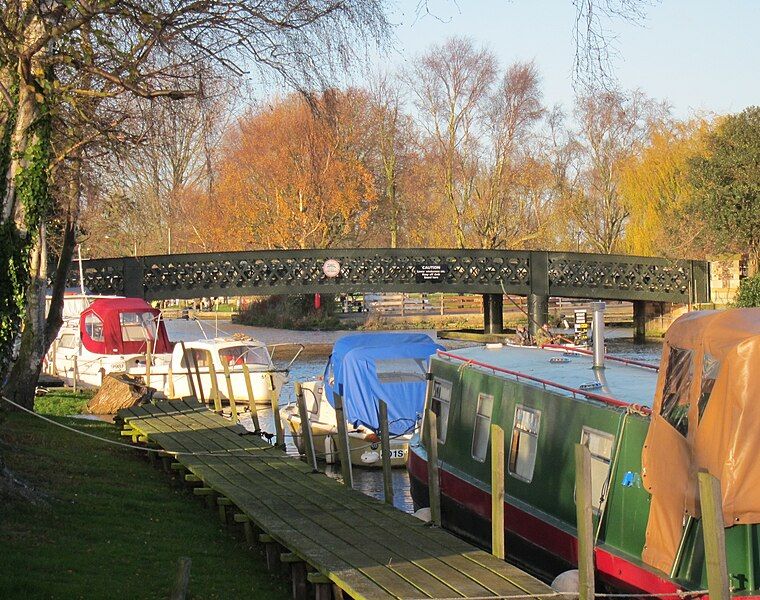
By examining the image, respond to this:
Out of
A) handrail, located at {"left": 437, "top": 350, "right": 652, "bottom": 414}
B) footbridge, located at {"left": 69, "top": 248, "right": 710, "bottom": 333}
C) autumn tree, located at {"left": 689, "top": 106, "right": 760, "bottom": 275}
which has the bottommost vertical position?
handrail, located at {"left": 437, "top": 350, "right": 652, "bottom": 414}

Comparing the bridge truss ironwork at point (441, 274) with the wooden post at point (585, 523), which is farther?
the bridge truss ironwork at point (441, 274)

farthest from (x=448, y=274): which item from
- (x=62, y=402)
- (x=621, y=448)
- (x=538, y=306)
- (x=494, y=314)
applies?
(x=621, y=448)

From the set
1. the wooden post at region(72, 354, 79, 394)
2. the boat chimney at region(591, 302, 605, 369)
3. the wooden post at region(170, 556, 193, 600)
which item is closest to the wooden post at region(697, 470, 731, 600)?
the wooden post at region(170, 556, 193, 600)

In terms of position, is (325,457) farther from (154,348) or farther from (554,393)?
(154,348)

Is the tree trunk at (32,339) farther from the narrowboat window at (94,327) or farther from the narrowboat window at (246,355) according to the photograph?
the narrowboat window at (94,327)

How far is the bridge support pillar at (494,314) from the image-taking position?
57938 millimetres

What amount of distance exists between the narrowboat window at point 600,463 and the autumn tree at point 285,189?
46.0m

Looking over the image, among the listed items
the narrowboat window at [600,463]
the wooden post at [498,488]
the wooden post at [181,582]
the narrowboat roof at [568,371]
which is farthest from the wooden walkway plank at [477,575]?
the wooden post at [181,582]

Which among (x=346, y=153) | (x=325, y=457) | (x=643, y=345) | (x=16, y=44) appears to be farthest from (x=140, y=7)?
(x=346, y=153)

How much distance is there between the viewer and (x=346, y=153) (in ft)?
201

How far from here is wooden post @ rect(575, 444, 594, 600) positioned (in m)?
9.82

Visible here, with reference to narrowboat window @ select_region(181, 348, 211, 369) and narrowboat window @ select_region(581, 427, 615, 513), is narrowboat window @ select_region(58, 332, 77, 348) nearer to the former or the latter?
narrowboat window @ select_region(181, 348, 211, 369)

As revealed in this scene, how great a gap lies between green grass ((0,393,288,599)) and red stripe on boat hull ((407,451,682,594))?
3.07 m

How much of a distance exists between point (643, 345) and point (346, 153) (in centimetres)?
1762
